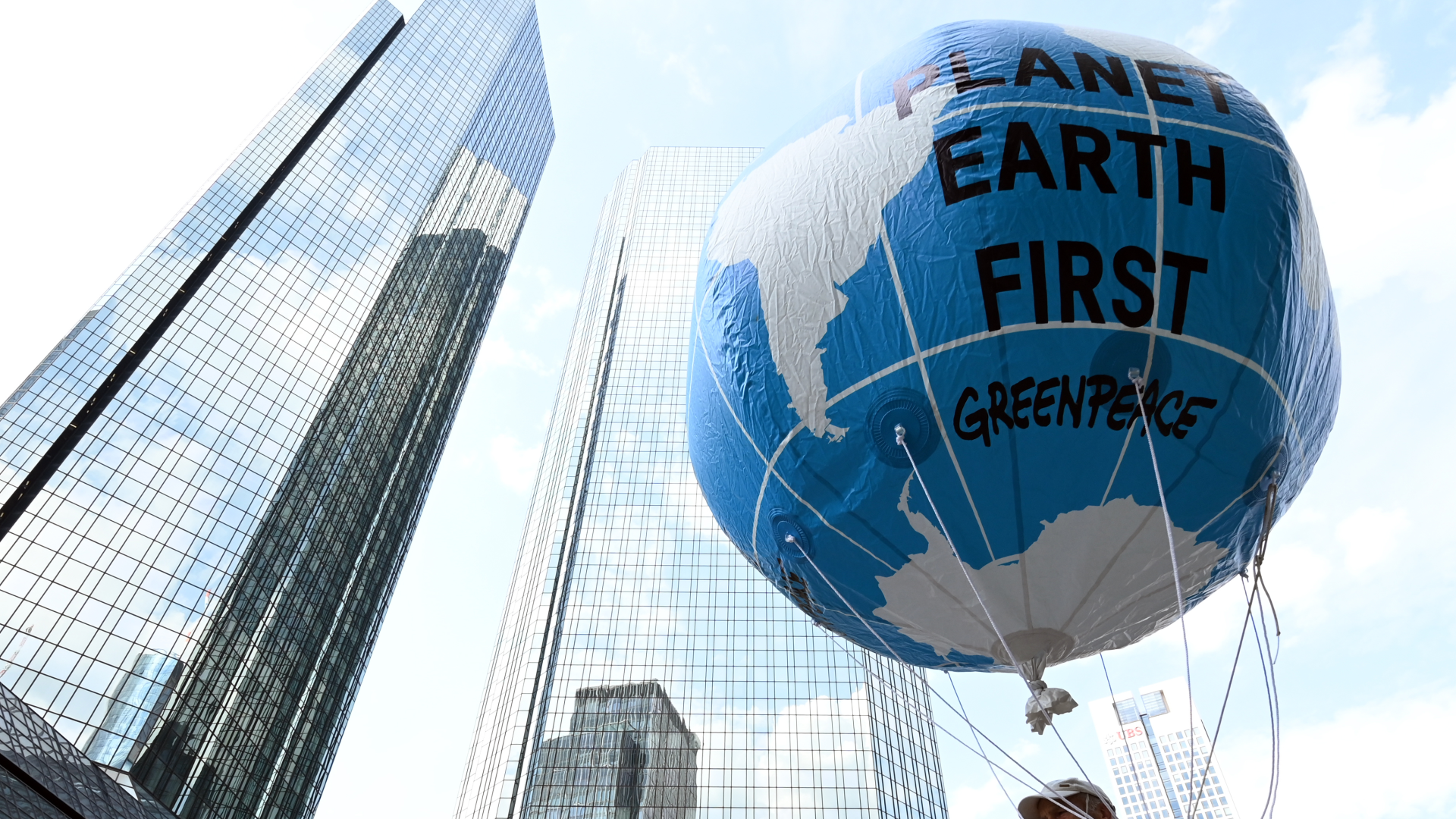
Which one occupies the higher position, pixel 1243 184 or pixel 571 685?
pixel 571 685

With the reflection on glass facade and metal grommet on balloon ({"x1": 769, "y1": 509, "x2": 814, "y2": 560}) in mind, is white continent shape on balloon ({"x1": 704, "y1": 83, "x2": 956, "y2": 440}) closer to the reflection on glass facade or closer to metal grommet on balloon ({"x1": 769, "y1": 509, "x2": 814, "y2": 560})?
metal grommet on balloon ({"x1": 769, "y1": 509, "x2": 814, "y2": 560})

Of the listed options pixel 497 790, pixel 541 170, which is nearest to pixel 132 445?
pixel 497 790

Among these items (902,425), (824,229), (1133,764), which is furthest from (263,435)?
(1133,764)

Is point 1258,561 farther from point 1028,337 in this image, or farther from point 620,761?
point 620,761

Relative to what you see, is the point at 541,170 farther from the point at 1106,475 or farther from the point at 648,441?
the point at 1106,475

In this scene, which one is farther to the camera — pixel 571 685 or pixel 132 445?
pixel 571 685
